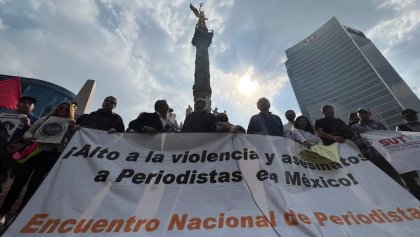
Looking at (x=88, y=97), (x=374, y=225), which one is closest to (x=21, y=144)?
(x=374, y=225)

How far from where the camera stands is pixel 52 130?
404 cm

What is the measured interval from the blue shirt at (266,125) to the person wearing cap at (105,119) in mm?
2489

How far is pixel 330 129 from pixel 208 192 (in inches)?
118

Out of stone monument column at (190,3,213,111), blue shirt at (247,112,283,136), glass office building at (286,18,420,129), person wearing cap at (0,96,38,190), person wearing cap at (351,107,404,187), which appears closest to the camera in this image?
person wearing cap at (0,96,38,190)

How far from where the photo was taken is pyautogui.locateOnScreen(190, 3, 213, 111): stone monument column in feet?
62.6

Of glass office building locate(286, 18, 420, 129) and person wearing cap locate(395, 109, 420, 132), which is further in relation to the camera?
glass office building locate(286, 18, 420, 129)

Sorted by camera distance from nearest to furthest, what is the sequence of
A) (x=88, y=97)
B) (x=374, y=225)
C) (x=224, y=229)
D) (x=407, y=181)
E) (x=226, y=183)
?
1. (x=224, y=229)
2. (x=374, y=225)
3. (x=226, y=183)
4. (x=407, y=181)
5. (x=88, y=97)

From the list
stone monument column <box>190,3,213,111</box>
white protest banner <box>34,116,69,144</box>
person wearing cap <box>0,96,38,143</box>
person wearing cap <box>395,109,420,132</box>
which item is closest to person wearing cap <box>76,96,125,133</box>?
white protest banner <box>34,116,69,144</box>

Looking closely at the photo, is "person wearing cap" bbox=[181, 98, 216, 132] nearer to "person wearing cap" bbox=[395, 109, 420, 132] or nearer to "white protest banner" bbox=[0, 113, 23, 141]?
"white protest banner" bbox=[0, 113, 23, 141]

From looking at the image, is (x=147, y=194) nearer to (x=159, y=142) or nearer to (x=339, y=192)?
(x=159, y=142)

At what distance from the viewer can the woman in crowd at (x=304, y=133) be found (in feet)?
14.7

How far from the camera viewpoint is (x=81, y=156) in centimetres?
352

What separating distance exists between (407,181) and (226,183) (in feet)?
10.4

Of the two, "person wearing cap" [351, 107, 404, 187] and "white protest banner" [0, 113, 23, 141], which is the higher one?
"white protest banner" [0, 113, 23, 141]
